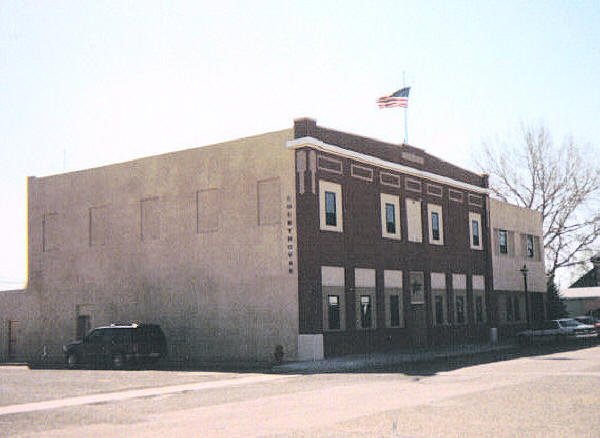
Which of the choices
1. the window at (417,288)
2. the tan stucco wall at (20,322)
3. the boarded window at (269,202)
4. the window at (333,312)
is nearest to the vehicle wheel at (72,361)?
the boarded window at (269,202)

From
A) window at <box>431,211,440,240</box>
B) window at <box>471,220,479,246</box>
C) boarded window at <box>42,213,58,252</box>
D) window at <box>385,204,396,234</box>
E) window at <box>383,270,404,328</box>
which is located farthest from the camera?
window at <box>471,220,479,246</box>

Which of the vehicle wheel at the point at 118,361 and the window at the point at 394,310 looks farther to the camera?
the window at the point at 394,310

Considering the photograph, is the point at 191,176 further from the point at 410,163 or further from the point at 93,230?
the point at 410,163

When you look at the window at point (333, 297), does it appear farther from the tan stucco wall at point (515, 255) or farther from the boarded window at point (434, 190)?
the tan stucco wall at point (515, 255)

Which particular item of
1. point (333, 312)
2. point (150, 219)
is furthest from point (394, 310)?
point (150, 219)

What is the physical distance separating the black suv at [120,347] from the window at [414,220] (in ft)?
46.5

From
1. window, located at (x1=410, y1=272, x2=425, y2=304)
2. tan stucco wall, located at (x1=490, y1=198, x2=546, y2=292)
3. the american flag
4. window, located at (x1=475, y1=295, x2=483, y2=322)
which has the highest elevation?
the american flag

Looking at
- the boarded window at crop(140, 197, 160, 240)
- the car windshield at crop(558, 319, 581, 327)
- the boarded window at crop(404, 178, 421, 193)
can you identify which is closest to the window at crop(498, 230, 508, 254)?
the car windshield at crop(558, 319, 581, 327)

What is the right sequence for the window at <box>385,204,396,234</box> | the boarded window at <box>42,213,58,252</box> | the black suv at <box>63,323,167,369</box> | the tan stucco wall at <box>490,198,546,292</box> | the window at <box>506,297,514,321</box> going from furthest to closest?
1. the window at <box>506,297,514,321</box>
2. the tan stucco wall at <box>490,198,546,292</box>
3. the boarded window at <box>42,213,58,252</box>
4. the window at <box>385,204,396,234</box>
5. the black suv at <box>63,323,167,369</box>

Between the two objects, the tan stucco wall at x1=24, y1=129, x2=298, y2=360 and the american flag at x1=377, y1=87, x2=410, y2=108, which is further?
the american flag at x1=377, y1=87, x2=410, y2=108

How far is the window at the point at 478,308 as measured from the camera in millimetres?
45219

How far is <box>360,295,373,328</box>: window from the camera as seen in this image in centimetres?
3531

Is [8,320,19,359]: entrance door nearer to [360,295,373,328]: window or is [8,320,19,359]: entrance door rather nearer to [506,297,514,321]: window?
[360,295,373,328]: window

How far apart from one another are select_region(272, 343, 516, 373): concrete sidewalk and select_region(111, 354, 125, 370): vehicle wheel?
656cm
